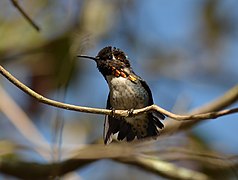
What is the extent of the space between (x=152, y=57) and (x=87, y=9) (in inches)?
49.2

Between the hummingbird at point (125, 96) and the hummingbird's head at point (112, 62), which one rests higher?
the hummingbird's head at point (112, 62)

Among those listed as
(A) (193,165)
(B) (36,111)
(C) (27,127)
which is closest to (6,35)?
(C) (27,127)

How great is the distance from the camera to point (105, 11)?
623 centimetres

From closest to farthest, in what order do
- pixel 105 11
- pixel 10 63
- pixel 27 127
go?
pixel 27 127 → pixel 10 63 → pixel 105 11

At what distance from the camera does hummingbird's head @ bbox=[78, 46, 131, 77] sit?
336 cm

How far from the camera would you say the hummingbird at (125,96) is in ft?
11.0

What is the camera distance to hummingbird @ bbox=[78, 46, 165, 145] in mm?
3354

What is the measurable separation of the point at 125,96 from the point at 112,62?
228mm

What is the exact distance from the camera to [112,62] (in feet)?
11.0

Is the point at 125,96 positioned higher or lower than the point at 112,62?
lower

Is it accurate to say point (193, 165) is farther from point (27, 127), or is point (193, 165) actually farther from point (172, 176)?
point (27, 127)

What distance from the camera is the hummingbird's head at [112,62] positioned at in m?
3.36

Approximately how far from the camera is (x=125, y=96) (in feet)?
11.2

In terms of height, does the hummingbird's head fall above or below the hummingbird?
above
